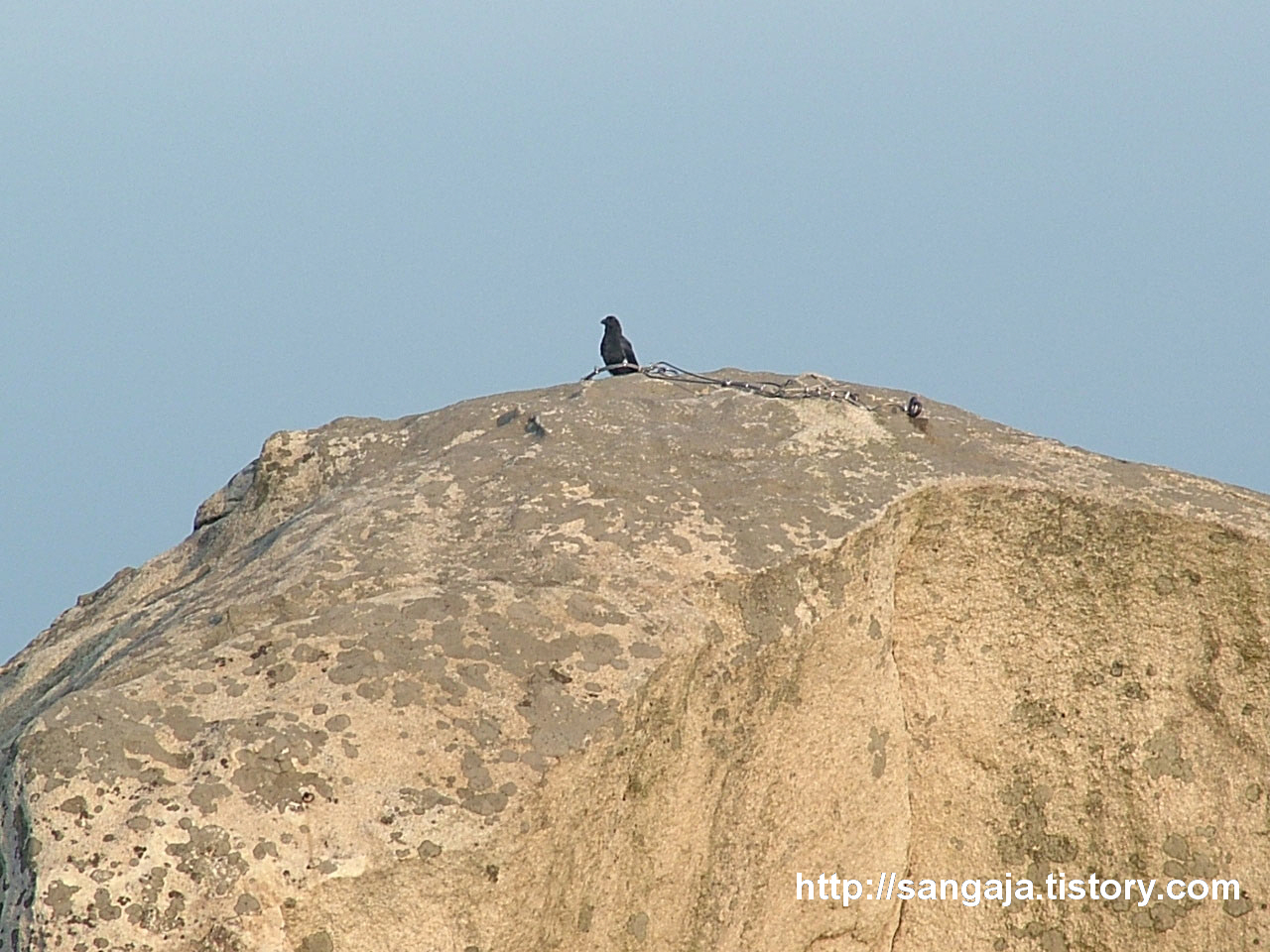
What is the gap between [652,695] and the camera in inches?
187

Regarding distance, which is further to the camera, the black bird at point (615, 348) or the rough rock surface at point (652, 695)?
the black bird at point (615, 348)

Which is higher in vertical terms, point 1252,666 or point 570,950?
point 1252,666

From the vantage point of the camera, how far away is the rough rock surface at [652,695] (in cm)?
420

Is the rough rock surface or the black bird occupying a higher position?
the black bird

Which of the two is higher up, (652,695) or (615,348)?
(615,348)

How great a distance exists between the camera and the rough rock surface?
4.20 metres

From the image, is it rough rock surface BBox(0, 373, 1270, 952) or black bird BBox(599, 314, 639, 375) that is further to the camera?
black bird BBox(599, 314, 639, 375)

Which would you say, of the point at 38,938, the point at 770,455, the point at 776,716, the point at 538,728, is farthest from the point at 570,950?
the point at 770,455

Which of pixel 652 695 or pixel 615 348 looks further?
pixel 615 348

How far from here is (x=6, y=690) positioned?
6.21 m

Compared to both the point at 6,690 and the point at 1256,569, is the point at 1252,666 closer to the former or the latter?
the point at 1256,569

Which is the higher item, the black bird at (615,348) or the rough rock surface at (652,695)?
the black bird at (615,348)

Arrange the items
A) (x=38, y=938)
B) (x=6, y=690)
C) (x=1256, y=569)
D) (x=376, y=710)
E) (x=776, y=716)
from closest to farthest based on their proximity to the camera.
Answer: (x=38, y=938)
(x=376, y=710)
(x=776, y=716)
(x=1256, y=569)
(x=6, y=690)

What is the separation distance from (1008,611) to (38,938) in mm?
3453
